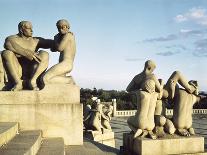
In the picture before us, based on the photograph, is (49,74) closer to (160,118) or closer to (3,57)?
(3,57)

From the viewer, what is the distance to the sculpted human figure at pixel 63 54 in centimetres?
762

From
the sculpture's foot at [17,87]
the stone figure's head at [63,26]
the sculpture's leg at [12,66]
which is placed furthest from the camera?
the stone figure's head at [63,26]

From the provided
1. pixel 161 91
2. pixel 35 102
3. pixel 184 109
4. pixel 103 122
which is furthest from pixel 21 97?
pixel 103 122

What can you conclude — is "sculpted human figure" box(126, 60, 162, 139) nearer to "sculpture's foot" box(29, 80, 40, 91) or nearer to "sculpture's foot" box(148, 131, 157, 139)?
"sculpture's foot" box(148, 131, 157, 139)

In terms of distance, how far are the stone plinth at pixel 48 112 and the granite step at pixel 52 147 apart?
35 centimetres

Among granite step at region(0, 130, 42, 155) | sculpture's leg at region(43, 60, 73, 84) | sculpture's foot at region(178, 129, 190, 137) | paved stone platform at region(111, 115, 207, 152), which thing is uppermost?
sculpture's leg at region(43, 60, 73, 84)

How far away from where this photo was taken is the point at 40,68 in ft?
25.4

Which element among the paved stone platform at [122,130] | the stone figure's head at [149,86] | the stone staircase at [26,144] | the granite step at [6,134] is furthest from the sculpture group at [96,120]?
the granite step at [6,134]

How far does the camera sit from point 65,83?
25.2ft

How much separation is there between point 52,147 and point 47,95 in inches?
61.9

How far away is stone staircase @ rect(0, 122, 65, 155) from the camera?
5.02 metres

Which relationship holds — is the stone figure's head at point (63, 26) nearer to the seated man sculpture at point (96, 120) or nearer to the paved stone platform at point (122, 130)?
the seated man sculpture at point (96, 120)

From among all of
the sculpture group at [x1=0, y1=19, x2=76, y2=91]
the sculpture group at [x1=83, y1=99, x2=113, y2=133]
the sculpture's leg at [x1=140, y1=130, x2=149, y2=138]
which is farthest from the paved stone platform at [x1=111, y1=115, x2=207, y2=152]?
the sculpture's leg at [x1=140, y1=130, x2=149, y2=138]

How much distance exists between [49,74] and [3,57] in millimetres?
1034
